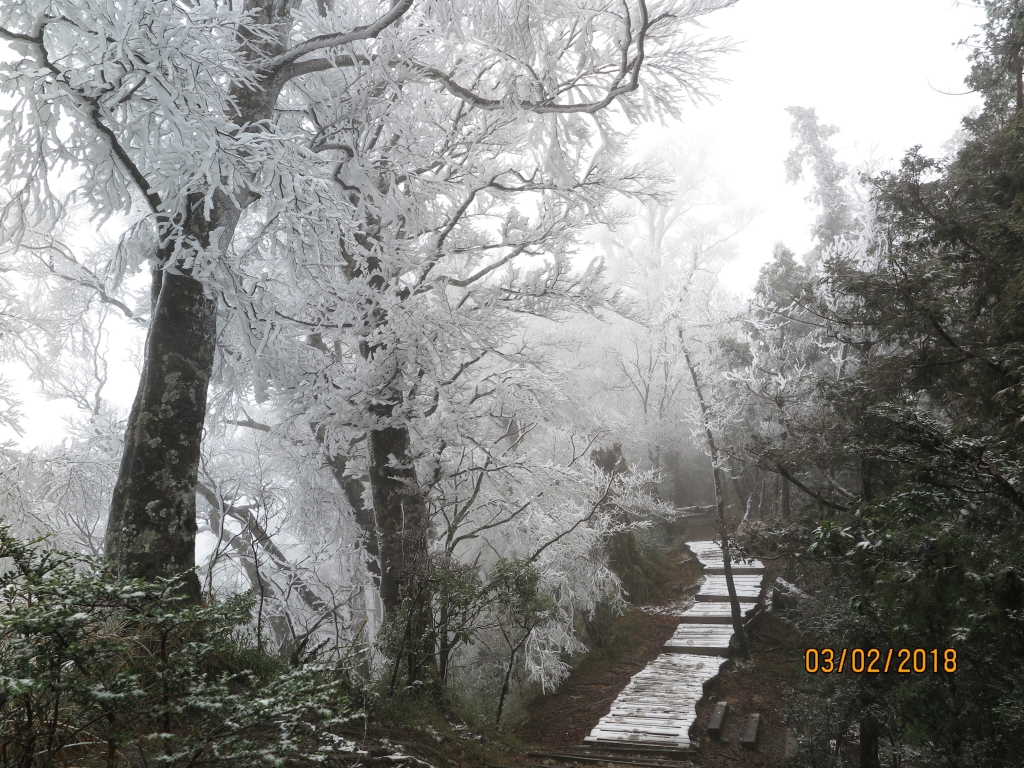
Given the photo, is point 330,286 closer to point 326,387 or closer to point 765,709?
point 326,387

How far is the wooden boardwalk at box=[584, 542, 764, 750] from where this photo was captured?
→ 23.3 feet

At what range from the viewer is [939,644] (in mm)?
4020

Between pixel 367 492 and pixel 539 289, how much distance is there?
3901 millimetres

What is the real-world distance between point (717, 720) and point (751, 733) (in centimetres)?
42

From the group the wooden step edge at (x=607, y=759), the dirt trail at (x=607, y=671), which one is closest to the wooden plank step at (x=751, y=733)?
the wooden step edge at (x=607, y=759)

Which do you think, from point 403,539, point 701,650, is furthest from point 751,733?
point 403,539

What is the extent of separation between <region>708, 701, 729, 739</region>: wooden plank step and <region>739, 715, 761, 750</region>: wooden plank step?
291 mm

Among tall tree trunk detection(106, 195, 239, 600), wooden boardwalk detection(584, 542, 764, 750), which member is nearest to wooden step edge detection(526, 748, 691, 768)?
wooden boardwalk detection(584, 542, 764, 750)

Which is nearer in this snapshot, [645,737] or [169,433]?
[169,433]

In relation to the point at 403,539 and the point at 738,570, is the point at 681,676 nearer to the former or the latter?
the point at 738,570

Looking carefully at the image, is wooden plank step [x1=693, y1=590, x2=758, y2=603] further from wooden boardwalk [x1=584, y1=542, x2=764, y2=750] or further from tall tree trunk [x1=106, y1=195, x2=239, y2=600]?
tall tree trunk [x1=106, y1=195, x2=239, y2=600]

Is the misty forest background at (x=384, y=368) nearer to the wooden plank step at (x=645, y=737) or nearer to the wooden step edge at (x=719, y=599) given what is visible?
the wooden plank step at (x=645, y=737)
